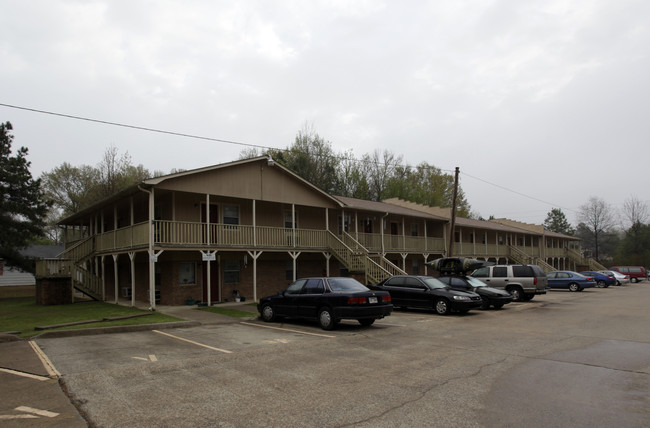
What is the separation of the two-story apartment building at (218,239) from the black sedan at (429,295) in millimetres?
3833

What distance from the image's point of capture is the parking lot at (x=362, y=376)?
5.31 m

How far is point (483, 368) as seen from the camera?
770 cm

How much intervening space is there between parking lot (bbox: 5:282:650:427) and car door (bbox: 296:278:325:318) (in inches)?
20.4

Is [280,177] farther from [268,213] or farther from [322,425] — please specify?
[322,425]

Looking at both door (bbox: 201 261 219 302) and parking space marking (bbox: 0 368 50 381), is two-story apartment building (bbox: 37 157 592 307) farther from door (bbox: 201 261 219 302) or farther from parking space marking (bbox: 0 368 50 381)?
parking space marking (bbox: 0 368 50 381)

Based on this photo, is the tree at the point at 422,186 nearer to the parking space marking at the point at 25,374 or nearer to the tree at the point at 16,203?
the tree at the point at 16,203

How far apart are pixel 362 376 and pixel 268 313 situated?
7.64 m

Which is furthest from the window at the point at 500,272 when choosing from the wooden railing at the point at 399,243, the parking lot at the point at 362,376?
the parking lot at the point at 362,376

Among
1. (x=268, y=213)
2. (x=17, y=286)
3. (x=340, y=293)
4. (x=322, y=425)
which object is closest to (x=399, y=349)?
(x=340, y=293)

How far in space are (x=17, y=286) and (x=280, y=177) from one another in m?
29.3

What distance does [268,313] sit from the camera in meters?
14.4

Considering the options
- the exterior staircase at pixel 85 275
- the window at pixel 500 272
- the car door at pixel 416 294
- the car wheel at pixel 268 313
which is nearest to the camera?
the car wheel at pixel 268 313

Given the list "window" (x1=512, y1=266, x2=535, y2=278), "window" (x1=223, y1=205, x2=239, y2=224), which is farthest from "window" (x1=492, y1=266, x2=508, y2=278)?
"window" (x1=223, y1=205, x2=239, y2=224)

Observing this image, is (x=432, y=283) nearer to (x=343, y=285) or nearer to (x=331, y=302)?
(x=343, y=285)
